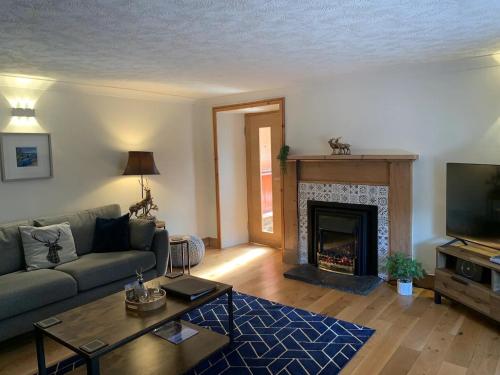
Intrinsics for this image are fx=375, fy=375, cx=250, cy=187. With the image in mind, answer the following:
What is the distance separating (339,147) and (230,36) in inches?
76.0

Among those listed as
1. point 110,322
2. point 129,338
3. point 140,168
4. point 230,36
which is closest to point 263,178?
point 140,168

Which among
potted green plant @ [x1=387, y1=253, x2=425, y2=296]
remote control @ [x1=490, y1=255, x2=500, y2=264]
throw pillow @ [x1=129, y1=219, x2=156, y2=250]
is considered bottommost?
potted green plant @ [x1=387, y1=253, x2=425, y2=296]

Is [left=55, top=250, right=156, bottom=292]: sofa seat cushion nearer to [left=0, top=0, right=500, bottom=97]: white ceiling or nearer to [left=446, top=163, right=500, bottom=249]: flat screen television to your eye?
[left=0, top=0, right=500, bottom=97]: white ceiling

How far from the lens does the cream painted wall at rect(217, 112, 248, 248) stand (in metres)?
5.45

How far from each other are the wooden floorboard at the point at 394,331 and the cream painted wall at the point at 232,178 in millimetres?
1360

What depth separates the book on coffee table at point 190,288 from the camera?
2453 millimetres

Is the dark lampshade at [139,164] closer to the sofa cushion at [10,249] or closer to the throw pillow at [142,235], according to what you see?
the throw pillow at [142,235]

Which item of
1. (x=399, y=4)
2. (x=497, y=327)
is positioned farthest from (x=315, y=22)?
(x=497, y=327)

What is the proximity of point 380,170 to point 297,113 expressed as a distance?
1.23 m

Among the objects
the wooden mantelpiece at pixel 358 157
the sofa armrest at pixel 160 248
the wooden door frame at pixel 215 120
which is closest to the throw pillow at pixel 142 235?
the sofa armrest at pixel 160 248

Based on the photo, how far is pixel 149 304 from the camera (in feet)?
7.50

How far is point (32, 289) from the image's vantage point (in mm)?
2832

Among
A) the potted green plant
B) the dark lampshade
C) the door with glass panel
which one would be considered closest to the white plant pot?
the potted green plant

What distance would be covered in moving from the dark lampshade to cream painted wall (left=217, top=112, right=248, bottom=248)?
1256 mm
